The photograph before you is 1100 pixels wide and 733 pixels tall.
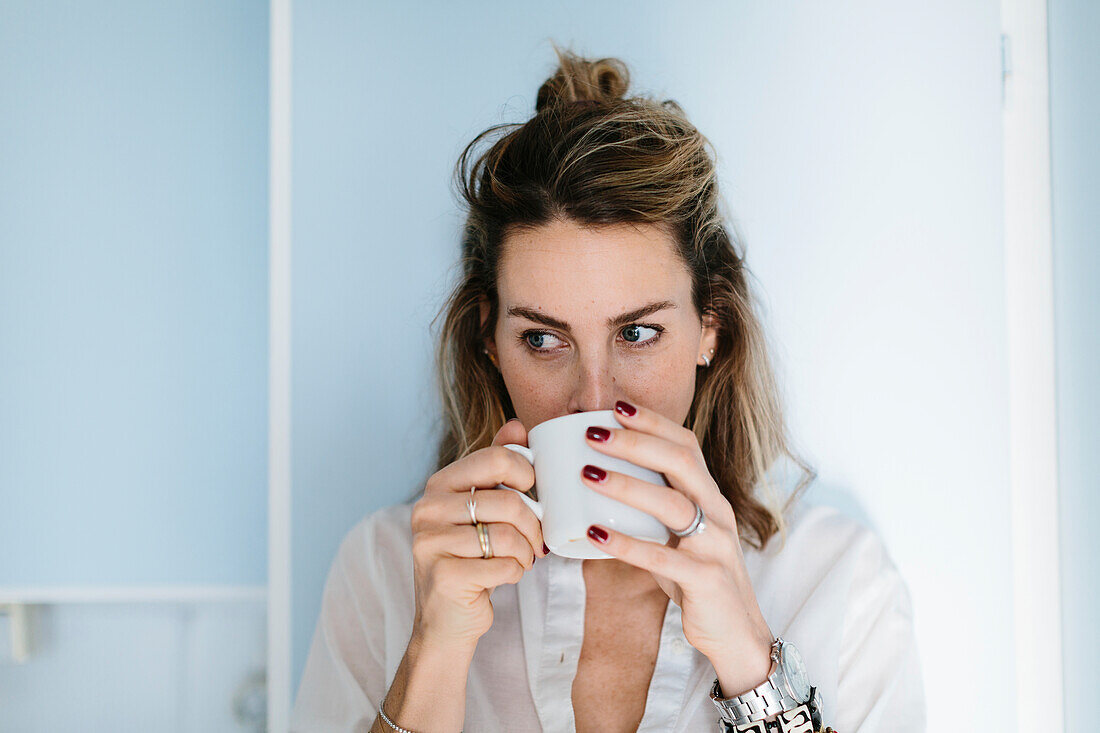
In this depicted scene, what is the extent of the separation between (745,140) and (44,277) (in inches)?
43.6

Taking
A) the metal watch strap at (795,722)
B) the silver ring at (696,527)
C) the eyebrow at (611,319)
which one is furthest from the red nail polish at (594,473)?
the metal watch strap at (795,722)

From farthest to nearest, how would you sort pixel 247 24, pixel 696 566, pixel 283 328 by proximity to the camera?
pixel 247 24 < pixel 283 328 < pixel 696 566

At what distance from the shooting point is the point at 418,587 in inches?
32.5

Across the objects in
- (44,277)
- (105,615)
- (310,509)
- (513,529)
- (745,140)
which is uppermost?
(745,140)

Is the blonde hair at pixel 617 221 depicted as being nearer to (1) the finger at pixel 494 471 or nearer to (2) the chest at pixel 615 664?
(2) the chest at pixel 615 664

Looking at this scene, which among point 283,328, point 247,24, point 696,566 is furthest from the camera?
point 247,24

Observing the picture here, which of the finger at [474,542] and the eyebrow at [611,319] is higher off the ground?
the eyebrow at [611,319]

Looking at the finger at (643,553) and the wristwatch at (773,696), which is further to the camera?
the wristwatch at (773,696)

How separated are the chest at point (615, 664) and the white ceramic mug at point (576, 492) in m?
0.34

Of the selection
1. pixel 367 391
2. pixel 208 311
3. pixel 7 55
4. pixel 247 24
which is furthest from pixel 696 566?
pixel 7 55

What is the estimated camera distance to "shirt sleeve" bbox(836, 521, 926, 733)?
39.5 inches

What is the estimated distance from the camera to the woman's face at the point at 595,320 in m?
0.88

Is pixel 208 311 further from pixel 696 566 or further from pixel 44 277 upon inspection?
pixel 696 566

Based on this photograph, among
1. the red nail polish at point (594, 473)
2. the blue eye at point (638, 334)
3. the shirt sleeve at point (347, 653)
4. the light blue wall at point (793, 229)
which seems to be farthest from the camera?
the light blue wall at point (793, 229)
